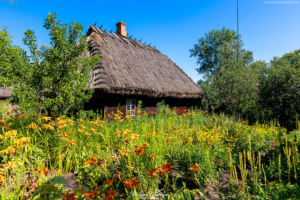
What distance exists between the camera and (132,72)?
7.91 metres

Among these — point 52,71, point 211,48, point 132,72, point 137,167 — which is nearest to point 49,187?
point 137,167

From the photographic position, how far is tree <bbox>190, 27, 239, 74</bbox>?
22.3 metres

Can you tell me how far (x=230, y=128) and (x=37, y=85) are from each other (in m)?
4.89

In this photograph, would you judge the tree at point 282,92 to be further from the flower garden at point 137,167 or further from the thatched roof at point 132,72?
the flower garden at point 137,167

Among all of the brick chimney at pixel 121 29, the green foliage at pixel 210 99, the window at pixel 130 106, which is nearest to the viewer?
the window at pixel 130 106

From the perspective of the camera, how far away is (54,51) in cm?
318

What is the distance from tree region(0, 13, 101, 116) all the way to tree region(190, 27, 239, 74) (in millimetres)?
21249

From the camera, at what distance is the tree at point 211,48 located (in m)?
22.3

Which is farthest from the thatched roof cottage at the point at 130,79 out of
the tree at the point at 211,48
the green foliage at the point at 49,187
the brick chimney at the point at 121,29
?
the tree at the point at 211,48

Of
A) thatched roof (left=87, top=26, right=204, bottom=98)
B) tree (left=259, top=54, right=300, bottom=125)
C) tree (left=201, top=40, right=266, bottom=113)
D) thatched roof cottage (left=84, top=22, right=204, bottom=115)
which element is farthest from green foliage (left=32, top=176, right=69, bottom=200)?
tree (left=201, top=40, right=266, bottom=113)

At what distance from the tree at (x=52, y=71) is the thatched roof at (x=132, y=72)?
7.96ft

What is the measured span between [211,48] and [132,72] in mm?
19066

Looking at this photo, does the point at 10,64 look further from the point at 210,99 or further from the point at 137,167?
the point at 210,99

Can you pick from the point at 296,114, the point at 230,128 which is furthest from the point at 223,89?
the point at 230,128
